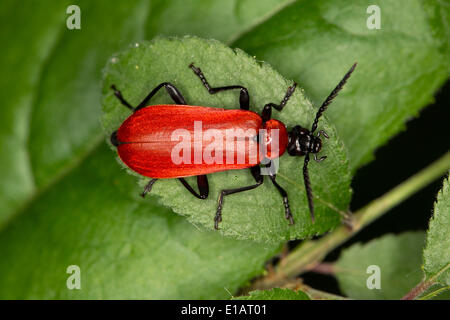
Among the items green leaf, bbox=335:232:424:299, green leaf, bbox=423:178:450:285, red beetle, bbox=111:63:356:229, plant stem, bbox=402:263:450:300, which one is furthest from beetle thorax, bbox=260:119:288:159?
plant stem, bbox=402:263:450:300

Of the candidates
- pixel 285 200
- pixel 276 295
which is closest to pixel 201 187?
pixel 285 200

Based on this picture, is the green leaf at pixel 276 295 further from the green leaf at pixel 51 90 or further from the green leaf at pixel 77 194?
the green leaf at pixel 51 90

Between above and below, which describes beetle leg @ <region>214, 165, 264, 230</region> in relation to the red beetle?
below

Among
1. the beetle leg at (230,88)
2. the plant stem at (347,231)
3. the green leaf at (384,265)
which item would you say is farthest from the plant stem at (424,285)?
the beetle leg at (230,88)

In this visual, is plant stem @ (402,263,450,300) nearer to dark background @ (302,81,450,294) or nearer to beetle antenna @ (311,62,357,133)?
dark background @ (302,81,450,294)

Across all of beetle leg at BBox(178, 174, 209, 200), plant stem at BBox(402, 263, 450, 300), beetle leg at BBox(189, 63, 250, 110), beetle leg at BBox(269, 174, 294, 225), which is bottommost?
plant stem at BBox(402, 263, 450, 300)

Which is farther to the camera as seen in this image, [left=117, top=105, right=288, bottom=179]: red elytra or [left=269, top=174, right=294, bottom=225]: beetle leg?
[left=117, top=105, right=288, bottom=179]: red elytra

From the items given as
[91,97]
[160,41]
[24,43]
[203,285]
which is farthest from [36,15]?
[203,285]
